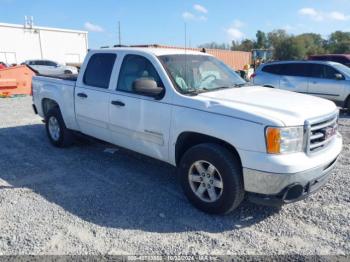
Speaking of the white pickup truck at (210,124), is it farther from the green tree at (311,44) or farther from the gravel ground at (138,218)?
the green tree at (311,44)

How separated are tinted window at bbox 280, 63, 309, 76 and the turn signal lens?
8493mm

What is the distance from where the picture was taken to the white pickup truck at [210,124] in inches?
128

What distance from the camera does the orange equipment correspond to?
1408 cm

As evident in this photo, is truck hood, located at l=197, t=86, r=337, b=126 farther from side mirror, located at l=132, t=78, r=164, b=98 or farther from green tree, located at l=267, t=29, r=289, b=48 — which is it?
green tree, located at l=267, t=29, r=289, b=48

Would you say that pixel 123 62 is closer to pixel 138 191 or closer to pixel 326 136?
pixel 138 191

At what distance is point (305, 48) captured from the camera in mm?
61781

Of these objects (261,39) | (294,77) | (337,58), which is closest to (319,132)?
(294,77)

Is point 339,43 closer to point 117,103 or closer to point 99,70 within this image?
point 99,70

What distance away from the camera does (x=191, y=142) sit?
4.02 m

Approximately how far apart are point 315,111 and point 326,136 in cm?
35

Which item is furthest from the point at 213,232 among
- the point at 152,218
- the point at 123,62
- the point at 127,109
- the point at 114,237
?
the point at 123,62

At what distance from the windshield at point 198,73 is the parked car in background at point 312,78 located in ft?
19.1

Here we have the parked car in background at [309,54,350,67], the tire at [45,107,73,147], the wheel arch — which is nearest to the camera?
the wheel arch

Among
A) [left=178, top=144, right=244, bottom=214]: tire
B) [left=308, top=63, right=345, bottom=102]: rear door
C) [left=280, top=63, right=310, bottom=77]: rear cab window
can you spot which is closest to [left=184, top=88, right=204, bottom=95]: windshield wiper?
[left=178, top=144, right=244, bottom=214]: tire
